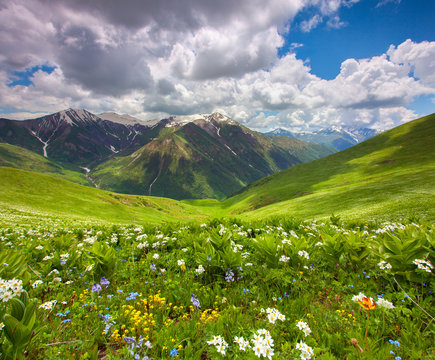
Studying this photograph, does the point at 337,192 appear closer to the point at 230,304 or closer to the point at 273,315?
the point at 230,304

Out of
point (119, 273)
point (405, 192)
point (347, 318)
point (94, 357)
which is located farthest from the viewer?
point (405, 192)

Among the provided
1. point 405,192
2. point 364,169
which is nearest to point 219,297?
point 405,192

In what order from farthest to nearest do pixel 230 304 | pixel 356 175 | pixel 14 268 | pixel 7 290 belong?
1. pixel 356 175
2. pixel 230 304
3. pixel 14 268
4. pixel 7 290

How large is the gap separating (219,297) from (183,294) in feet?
2.88

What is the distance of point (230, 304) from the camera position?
441cm

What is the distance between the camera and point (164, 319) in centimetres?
387

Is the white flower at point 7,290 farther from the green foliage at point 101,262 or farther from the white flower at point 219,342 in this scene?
the white flower at point 219,342

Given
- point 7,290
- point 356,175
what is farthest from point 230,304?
point 356,175

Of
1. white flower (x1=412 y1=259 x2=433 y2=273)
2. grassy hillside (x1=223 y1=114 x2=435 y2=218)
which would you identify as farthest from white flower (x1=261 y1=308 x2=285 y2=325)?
grassy hillside (x1=223 y1=114 x2=435 y2=218)

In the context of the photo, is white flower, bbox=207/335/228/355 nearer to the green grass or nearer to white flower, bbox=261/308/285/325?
white flower, bbox=261/308/285/325

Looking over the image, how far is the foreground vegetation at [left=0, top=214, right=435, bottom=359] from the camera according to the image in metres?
2.87

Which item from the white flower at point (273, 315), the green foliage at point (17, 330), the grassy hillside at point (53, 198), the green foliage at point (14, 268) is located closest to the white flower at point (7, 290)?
the green foliage at point (17, 330)

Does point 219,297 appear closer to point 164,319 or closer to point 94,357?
point 164,319

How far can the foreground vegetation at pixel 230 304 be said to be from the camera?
2873 mm
